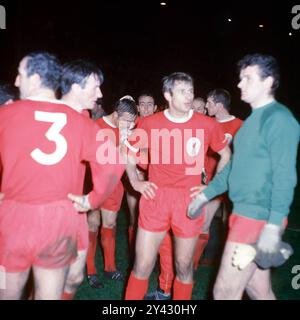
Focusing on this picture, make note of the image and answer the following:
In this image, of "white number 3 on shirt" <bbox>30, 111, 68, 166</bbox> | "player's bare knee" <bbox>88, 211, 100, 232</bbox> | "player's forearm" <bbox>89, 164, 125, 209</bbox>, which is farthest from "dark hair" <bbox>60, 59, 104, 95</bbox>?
"player's bare knee" <bbox>88, 211, 100, 232</bbox>

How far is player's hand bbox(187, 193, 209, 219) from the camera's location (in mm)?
3137

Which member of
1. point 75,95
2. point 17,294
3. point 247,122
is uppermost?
point 75,95

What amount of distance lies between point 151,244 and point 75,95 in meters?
1.40

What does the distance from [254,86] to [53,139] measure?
1378 millimetres

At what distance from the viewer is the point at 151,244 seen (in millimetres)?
3305

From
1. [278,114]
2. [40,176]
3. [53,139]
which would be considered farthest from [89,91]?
[278,114]

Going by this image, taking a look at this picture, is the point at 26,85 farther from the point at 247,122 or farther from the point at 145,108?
the point at 145,108

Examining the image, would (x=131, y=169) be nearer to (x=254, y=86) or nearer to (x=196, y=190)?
(x=196, y=190)

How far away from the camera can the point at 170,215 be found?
333cm

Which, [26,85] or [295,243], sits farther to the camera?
[295,243]

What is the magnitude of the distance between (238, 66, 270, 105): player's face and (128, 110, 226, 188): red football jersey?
831 millimetres

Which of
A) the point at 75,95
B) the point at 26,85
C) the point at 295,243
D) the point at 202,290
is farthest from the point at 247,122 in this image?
the point at 295,243
